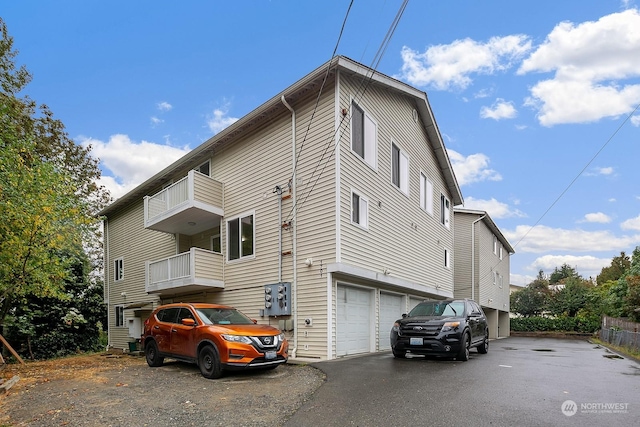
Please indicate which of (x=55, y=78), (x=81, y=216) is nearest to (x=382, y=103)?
(x=81, y=216)

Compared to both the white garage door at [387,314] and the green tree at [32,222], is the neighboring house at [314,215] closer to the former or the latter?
the white garage door at [387,314]

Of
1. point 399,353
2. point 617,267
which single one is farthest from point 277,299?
point 617,267

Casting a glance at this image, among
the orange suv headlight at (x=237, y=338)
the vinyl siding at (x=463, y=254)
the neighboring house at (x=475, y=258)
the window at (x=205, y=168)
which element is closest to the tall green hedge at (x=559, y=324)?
the neighboring house at (x=475, y=258)

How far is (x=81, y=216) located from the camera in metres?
13.1

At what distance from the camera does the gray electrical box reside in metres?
12.4

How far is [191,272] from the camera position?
1440cm

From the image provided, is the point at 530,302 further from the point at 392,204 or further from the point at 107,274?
the point at 107,274

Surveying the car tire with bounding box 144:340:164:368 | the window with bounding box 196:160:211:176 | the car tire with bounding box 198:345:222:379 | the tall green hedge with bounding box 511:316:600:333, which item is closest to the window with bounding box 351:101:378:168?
the window with bounding box 196:160:211:176

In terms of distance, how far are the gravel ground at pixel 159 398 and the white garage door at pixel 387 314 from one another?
193 inches

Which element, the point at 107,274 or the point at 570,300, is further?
the point at 570,300

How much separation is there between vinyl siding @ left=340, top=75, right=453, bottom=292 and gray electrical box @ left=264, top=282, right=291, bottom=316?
213 cm

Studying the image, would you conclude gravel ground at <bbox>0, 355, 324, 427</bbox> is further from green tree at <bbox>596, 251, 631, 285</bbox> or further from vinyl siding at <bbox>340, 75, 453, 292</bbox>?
green tree at <bbox>596, 251, 631, 285</bbox>

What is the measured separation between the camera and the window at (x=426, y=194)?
18844 millimetres

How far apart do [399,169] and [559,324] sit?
2667 cm
